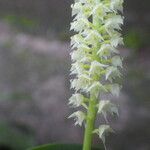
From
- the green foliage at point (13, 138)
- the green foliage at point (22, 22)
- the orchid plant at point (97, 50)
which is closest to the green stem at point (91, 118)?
the orchid plant at point (97, 50)

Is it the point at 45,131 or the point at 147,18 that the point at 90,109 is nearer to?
the point at 45,131

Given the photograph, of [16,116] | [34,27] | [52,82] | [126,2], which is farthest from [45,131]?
[126,2]

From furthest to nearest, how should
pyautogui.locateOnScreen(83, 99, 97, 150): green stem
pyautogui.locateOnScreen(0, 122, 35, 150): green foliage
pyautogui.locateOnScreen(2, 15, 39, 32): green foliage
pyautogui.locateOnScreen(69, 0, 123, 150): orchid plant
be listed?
1. pyautogui.locateOnScreen(2, 15, 39, 32): green foliage
2. pyautogui.locateOnScreen(0, 122, 35, 150): green foliage
3. pyautogui.locateOnScreen(83, 99, 97, 150): green stem
4. pyautogui.locateOnScreen(69, 0, 123, 150): orchid plant

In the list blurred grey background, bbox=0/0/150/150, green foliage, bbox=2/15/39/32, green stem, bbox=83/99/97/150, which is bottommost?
green stem, bbox=83/99/97/150

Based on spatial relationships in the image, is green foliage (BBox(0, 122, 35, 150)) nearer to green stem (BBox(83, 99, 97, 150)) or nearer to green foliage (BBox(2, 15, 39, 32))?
green stem (BBox(83, 99, 97, 150))

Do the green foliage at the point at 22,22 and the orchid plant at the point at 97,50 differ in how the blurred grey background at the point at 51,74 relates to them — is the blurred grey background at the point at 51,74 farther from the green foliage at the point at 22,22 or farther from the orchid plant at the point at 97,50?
the orchid plant at the point at 97,50

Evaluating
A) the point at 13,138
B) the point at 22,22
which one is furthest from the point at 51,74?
the point at 13,138

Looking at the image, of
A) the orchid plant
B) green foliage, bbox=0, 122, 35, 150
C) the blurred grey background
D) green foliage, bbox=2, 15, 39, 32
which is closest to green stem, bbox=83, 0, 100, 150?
the orchid plant

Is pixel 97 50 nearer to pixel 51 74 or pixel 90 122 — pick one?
pixel 90 122
